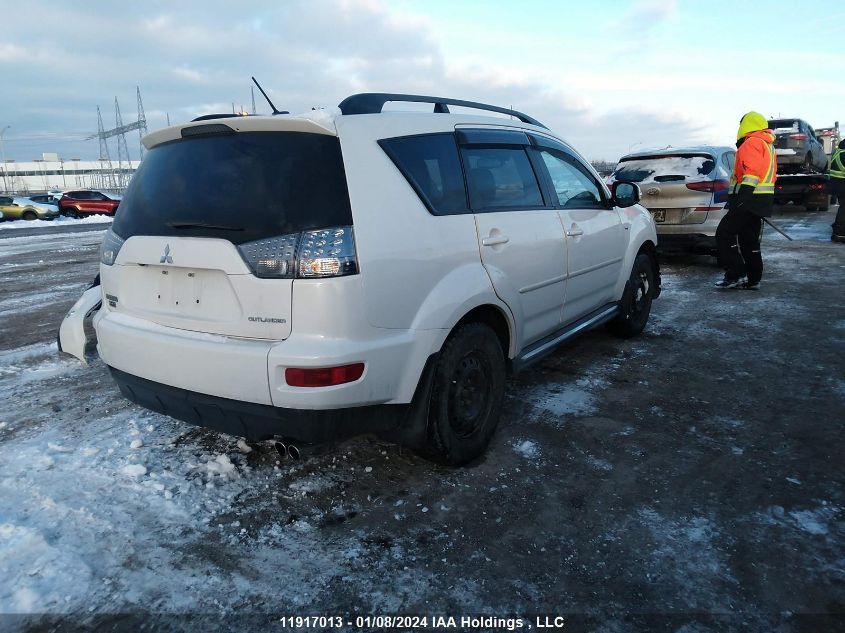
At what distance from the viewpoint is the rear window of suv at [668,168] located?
819cm

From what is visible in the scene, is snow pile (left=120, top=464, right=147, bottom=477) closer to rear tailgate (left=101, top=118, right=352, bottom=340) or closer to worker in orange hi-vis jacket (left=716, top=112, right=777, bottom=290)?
rear tailgate (left=101, top=118, right=352, bottom=340)

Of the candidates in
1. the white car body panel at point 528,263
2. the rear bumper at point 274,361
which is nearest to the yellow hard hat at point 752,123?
the white car body panel at point 528,263

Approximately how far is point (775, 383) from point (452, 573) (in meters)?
3.17

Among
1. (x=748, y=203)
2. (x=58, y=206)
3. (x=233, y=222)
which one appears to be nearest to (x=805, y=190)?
(x=748, y=203)

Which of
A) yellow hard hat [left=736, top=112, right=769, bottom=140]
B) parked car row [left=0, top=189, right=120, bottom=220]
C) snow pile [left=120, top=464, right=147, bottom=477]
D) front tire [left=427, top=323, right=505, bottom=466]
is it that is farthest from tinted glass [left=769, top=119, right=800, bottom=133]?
parked car row [left=0, top=189, right=120, bottom=220]

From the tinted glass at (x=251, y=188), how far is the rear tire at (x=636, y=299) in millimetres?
3385

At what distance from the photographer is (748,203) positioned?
696 centimetres

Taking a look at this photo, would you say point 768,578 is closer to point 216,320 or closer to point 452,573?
point 452,573

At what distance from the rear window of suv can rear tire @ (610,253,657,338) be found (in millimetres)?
3562

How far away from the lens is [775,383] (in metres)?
4.15

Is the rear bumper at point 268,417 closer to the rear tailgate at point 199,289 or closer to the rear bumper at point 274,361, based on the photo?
the rear bumper at point 274,361

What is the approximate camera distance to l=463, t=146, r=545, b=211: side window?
3.09 m

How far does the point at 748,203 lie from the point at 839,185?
5289 mm

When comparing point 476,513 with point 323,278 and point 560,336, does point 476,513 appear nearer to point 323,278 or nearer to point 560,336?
point 323,278
